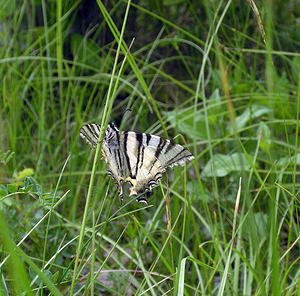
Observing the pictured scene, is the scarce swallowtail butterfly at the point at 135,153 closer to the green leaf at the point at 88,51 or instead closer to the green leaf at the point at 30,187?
the green leaf at the point at 30,187

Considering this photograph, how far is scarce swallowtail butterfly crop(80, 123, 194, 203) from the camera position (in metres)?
1.10

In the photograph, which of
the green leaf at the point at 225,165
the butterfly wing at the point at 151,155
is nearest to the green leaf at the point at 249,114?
the green leaf at the point at 225,165

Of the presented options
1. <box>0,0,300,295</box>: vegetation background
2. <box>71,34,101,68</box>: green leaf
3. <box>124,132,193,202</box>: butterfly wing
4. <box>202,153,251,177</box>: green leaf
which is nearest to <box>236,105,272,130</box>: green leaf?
<box>0,0,300,295</box>: vegetation background

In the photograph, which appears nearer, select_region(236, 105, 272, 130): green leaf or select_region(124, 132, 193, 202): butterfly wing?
select_region(124, 132, 193, 202): butterfly wing

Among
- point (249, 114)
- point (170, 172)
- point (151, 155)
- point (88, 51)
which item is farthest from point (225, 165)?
point (88, 51)

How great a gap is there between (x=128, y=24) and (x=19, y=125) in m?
0.86

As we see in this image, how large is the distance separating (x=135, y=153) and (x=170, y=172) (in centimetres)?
123

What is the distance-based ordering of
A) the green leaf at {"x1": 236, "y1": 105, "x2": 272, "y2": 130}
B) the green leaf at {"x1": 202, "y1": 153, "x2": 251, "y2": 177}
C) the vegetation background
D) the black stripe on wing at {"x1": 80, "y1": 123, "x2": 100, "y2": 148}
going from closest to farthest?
the black stripe on wing at {"x1": 80, "y1": 123, "x2": 100, "y2": 148} → the vegetation background → the green leaf at {"x1": 202, "y1": 153, "x2": 251, "y2": 177} → the green leaf at {"x1": 236, "y1": 105, "x2": 272, "y2": 130}

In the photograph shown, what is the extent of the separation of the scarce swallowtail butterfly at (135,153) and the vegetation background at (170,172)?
59 millimetres

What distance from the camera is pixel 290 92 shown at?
2.19m

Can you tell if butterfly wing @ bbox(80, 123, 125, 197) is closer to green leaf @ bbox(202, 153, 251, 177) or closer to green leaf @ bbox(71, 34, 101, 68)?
green leaf @ bbox(202, 153, 251, 177)

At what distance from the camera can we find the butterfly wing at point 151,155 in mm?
1095

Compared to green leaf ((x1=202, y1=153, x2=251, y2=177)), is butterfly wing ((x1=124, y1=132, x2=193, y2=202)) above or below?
above

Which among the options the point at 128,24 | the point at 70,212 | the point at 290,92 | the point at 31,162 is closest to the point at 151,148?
the point at 70,212
